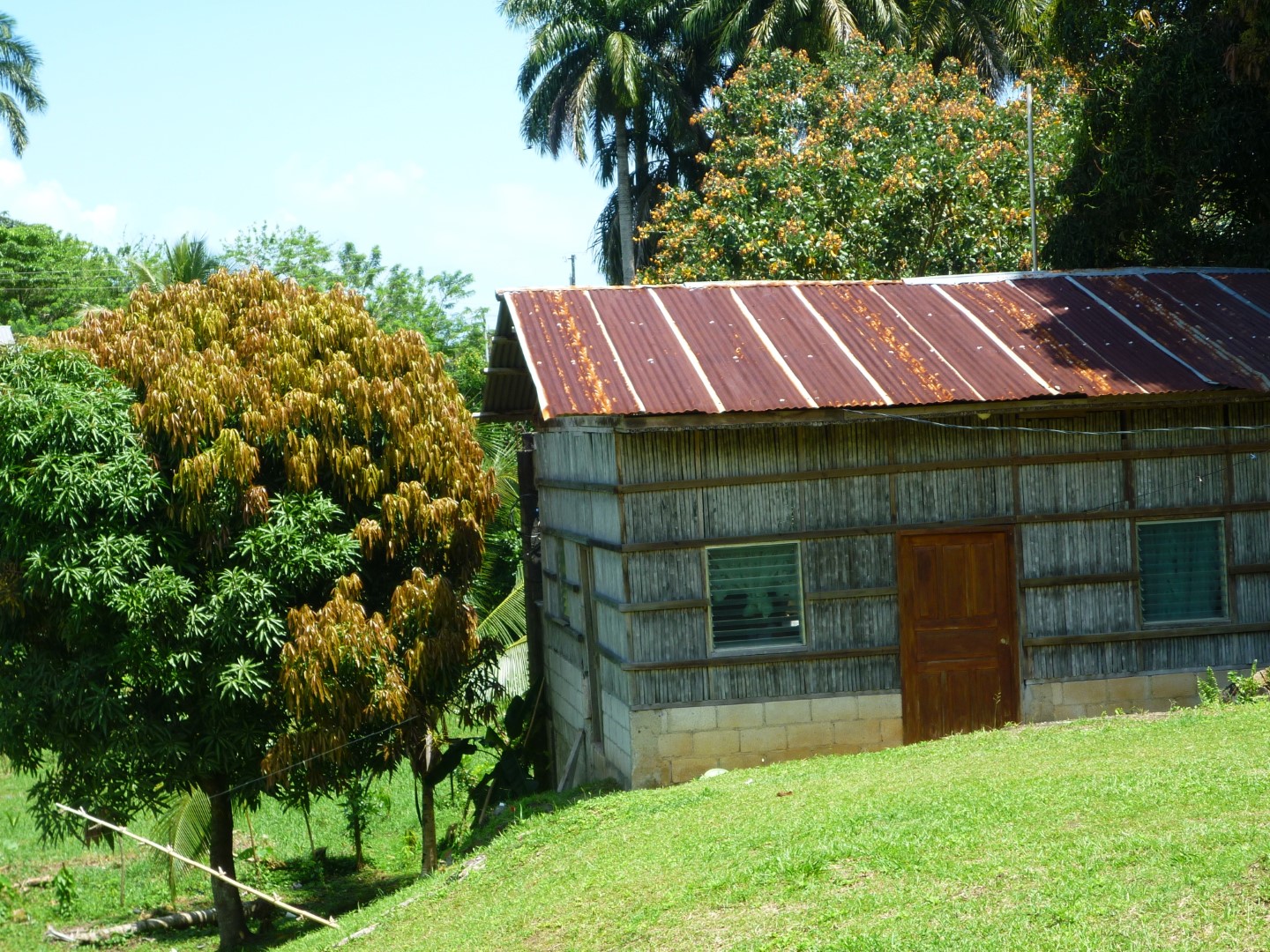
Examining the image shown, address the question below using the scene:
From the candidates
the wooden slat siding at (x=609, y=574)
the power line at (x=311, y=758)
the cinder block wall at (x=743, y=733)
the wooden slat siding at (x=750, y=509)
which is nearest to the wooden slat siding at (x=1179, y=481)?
the cinder block wall at (x=743, y=733)

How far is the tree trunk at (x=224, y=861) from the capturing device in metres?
14.5

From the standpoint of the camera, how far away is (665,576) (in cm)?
1177

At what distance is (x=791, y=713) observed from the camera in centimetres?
1188

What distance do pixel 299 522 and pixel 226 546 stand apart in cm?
76

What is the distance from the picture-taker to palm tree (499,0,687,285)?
114 ft

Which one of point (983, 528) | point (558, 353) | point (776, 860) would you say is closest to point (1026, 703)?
point (983, 528)

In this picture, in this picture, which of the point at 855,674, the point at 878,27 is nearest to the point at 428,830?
the point at 855,674

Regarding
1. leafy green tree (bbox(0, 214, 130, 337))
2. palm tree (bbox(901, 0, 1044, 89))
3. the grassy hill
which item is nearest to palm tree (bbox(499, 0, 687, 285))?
palm tree (bbox(901, 0, 1044, 89))

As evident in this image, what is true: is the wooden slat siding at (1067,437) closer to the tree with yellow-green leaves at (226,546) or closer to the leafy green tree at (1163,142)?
the tree with yellow-green leaves at (226,546)

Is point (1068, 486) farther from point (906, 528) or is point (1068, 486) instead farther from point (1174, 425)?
point (906, 528)

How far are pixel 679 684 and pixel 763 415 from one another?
8.59 feet

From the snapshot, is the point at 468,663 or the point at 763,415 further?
the point at 468,663

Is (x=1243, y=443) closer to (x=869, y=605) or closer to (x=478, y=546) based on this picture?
(x=869, y=605)

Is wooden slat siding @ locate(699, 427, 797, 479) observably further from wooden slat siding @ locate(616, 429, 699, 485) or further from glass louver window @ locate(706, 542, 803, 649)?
glass louver window @ locate(706, 542, 803, 649)
